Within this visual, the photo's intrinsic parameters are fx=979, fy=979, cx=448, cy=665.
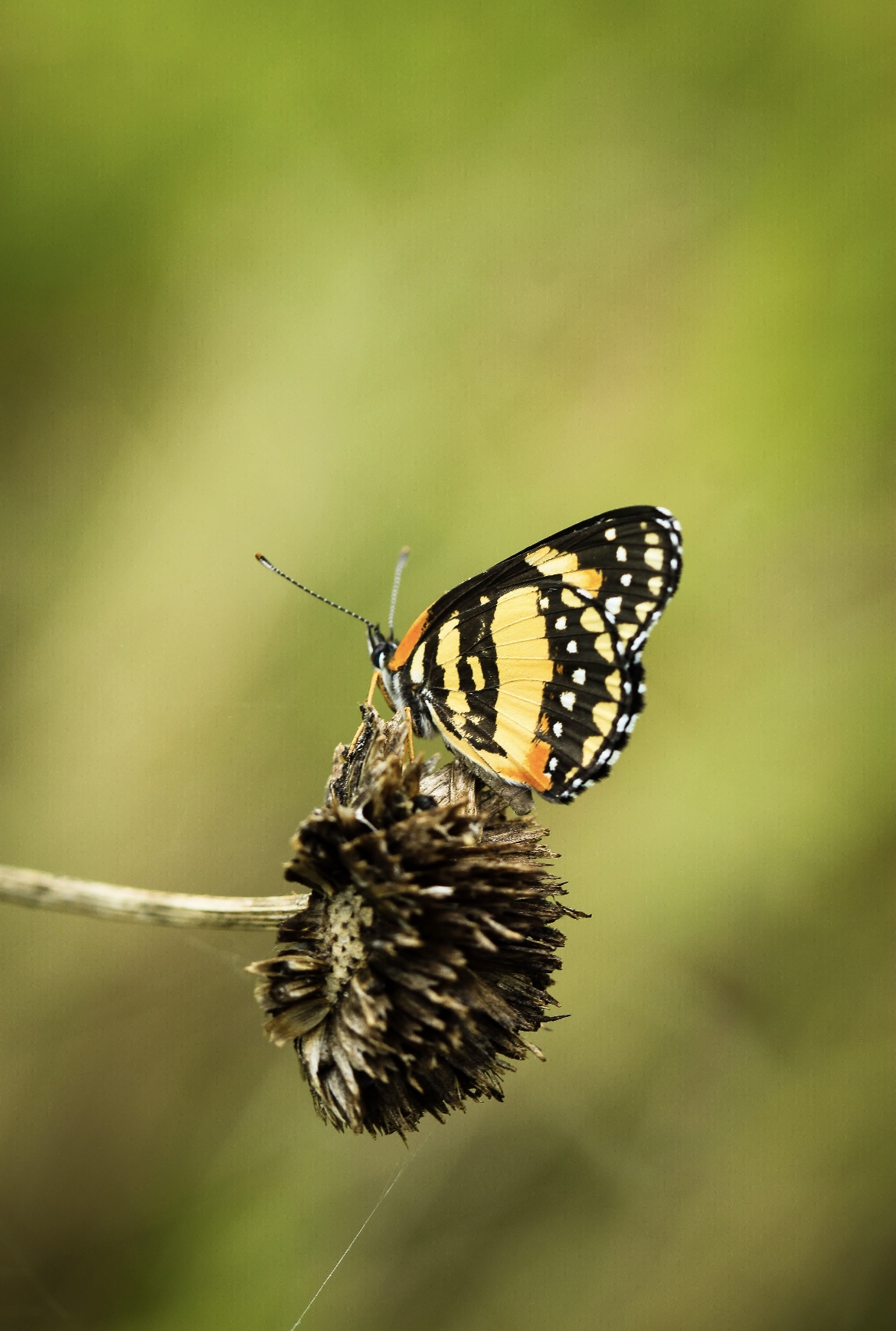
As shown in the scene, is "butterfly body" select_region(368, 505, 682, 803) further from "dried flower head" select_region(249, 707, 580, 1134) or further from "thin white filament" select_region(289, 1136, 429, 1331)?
"thin white filament" select_region(289, 1136, 429, 1331)

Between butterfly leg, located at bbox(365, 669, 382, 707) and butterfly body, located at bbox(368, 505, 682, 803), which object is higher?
butterfly body, located at bbox(368, 505, 682, 803)

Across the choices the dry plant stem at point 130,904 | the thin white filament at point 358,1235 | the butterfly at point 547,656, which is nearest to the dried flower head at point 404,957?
the dry plant stem at point 130,904

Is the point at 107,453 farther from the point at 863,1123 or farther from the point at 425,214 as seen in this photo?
the point at 863,1123

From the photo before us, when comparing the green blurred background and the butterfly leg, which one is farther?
the green blurred background

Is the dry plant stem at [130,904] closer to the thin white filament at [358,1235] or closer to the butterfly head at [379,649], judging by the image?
the butterfly head at [379,649]

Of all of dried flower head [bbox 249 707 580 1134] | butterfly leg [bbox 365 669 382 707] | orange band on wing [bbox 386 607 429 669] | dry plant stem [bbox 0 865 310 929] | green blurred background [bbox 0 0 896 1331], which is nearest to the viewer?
dry plant stem [bbox 0 865 310 929]

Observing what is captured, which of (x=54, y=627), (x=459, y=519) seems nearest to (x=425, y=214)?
(x=459, y=519)

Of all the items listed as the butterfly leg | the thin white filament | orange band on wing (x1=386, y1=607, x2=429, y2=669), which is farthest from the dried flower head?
the thin white filament
